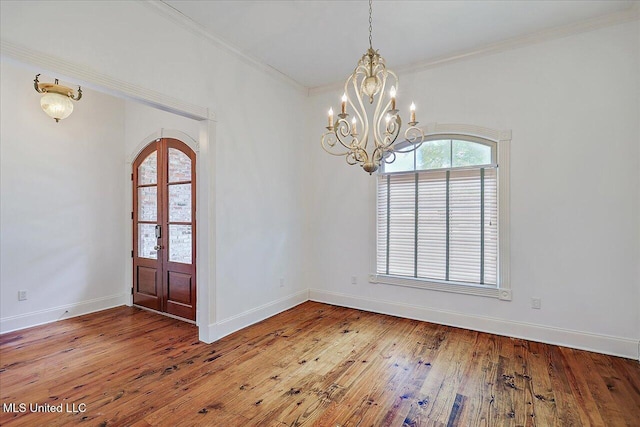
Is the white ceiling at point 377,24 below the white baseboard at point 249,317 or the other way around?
the other way around

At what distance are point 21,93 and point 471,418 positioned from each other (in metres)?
5.92

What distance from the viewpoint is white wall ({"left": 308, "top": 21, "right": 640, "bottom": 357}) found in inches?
123

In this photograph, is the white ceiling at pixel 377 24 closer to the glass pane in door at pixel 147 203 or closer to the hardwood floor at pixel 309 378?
the glass pane in door at pixel 147 203

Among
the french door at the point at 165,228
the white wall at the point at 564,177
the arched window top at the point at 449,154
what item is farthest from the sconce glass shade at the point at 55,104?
the white wall at the point at 564,177

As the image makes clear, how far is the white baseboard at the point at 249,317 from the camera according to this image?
3.50m

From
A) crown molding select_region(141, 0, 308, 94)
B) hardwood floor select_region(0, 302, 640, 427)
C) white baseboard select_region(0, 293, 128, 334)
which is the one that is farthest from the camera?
white baseboard select_region(0, 293, 128, 334)

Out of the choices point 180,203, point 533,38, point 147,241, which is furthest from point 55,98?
point 533,38

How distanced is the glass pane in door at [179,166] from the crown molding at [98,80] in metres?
0.99

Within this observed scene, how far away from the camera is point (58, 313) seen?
13.8 feet

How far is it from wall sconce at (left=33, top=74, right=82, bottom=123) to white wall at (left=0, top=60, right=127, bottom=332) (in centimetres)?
34

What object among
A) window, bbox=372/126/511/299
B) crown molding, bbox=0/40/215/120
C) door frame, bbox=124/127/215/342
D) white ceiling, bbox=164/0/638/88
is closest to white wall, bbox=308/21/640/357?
window, bbox=372/126/511/299

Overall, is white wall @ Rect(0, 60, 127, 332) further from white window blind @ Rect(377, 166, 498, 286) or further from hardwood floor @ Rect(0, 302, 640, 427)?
white window blind @ Rect(377, 166, 498, 286)

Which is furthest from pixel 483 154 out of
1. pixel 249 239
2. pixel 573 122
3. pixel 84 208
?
pixel 84 208

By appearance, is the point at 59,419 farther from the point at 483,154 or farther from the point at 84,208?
the point at 483,154
